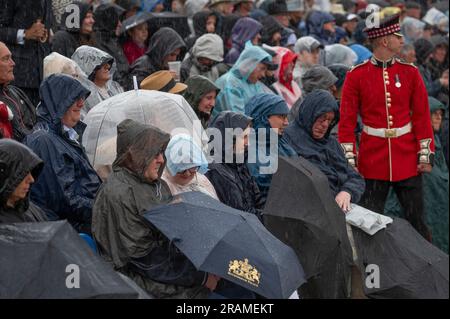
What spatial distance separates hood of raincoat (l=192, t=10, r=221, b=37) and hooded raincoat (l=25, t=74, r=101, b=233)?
692cm

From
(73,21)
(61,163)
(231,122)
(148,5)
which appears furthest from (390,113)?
(148,5)

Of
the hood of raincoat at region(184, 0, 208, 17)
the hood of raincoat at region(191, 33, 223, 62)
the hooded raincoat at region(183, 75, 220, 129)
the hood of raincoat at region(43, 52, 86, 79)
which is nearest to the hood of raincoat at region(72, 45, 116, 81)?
the hood of raincoat at region(43, 52, 86, 79)

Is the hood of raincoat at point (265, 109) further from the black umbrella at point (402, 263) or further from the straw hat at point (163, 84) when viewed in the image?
the black umbrella at point (402, 263)

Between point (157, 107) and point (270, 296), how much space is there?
2123 millimetres

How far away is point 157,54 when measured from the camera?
37.9 feet

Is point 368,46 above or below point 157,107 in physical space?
below

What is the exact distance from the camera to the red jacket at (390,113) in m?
10.3

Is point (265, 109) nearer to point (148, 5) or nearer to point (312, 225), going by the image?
point (312, 225)

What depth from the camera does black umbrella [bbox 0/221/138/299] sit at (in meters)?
6.16

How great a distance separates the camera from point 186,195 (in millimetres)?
7273

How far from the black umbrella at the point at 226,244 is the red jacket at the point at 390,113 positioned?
10.5 feet

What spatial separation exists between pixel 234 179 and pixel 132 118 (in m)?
0.86

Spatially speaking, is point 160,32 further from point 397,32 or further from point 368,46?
point 368,46
